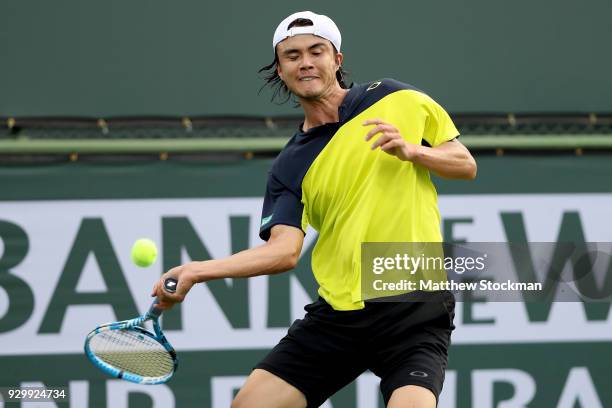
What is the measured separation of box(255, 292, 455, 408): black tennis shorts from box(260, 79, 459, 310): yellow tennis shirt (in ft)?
0.31

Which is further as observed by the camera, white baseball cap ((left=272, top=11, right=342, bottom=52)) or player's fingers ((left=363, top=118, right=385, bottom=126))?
white baseball cap ((left=272, top=11, right=342, bottom=52))

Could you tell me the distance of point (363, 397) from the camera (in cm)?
578

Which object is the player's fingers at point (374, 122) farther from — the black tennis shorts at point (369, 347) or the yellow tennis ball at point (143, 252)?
the yellow tennis ball at point (143, 252)

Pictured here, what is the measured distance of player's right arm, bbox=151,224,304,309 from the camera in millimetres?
3881

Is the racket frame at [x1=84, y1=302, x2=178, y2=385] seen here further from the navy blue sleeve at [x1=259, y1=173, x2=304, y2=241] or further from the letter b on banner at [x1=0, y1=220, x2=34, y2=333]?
the letter b on banner at [x1=0, y1=220, x2=34, y2=333]

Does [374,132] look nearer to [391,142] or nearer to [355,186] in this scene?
[391,142]

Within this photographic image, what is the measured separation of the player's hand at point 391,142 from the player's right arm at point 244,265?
0.64 metres

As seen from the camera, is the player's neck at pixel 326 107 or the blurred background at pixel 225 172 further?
the blurred background at pixel 225 172

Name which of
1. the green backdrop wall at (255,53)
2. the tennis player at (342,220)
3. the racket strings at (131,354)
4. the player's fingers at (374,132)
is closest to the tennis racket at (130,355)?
the racket strings at (131,354)

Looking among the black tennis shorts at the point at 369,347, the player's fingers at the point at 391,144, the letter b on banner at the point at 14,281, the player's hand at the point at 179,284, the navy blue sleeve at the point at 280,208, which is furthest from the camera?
the letter b on banner at the point at 14,281

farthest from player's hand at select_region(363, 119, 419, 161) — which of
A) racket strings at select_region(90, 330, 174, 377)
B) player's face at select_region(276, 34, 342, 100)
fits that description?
racket strings at select_region(90, 330, 174, 377)

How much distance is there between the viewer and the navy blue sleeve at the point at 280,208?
4285 mm

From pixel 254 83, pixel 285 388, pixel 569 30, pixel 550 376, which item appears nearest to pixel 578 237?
pixel 550 376

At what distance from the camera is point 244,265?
4059 mm
